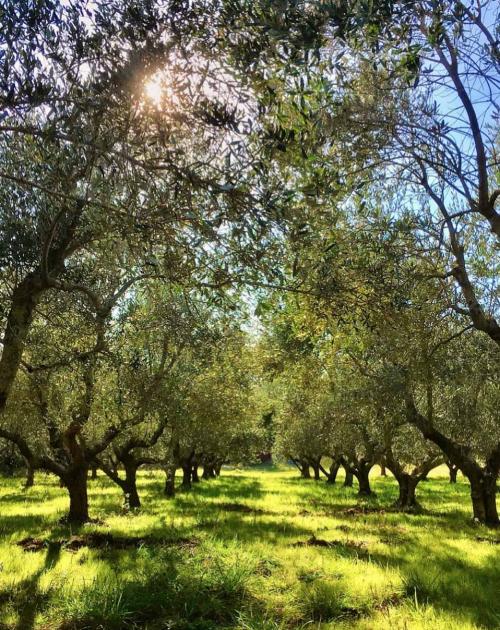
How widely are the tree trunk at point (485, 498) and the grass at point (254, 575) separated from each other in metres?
0.69

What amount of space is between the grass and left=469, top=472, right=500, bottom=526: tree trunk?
2.25ft

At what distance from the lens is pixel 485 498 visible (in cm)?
1898

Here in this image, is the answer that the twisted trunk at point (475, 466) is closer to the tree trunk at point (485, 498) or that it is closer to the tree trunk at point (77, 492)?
the tree trunk at point (485, 498)

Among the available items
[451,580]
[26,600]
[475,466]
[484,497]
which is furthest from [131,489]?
[451,580]

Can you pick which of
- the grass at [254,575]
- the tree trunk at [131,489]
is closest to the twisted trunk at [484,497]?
the grass at [254,575]

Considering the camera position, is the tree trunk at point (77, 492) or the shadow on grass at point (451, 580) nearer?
the shadow on grass at point (451, 580)

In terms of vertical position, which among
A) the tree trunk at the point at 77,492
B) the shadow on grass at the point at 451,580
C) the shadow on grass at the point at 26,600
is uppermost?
the tree trunk at the point at 77,492

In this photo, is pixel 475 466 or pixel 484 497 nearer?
pixel 475 466

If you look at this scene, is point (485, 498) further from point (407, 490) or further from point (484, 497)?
point (407, 490)

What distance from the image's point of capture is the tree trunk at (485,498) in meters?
18.4

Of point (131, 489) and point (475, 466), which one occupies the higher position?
point (475, 466)

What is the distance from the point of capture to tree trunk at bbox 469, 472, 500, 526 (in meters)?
18.4

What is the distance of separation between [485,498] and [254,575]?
477 inches

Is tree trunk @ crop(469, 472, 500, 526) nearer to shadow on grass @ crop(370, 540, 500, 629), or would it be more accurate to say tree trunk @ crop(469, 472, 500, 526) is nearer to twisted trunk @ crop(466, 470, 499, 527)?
twisted trunk @ crop(466, 470, 499, 527)
